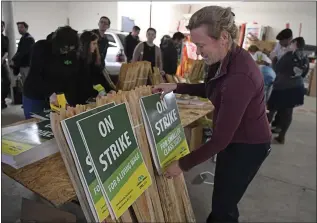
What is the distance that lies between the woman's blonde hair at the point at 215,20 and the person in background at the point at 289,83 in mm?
2945

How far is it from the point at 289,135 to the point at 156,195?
11.1ft

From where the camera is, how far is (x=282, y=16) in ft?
26.3

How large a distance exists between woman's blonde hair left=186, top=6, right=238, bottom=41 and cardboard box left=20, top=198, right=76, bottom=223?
3.64 feet

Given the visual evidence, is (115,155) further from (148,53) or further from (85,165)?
(148,53)

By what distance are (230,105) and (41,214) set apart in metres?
1.17

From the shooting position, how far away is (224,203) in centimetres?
139

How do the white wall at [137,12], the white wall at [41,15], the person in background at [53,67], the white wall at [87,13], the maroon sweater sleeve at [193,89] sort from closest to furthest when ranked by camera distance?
the maroon sweater sleeve at [193,89] → the person in background at [53,67] → the white wall at [87,13] → the white wall at [41,15] → the white wall at [137,12]

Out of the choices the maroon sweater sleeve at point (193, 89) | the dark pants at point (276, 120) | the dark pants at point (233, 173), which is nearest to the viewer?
the dark pants at point (233, 173)

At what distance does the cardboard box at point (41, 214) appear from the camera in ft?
4.90

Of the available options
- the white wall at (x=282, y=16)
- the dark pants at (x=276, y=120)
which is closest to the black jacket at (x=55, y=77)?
the dark pants at (x=276, y=120)

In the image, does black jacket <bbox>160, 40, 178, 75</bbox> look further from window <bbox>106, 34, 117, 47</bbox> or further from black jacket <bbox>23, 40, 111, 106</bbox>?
black jacket <bbox>23, 40, 111, 106</bbox>

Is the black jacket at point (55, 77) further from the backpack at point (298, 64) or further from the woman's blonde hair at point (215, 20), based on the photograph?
the backpack at point (298, 64)

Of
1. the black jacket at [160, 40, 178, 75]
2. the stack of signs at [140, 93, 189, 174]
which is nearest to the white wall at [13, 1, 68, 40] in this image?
the stack of signs at [140, 93, 189, 174]

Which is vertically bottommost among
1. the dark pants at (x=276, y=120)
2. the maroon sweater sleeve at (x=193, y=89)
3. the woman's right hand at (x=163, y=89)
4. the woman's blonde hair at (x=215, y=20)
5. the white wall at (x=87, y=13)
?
the dark pants at (x=276, y=120)
